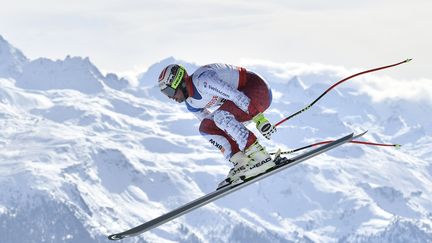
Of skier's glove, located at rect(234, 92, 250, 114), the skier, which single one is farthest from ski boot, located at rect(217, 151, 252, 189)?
skier's glove, located at rect(234, 92, 250, 114)

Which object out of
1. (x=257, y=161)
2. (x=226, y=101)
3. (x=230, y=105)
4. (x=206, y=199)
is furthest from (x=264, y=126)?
(x=206, y=199)

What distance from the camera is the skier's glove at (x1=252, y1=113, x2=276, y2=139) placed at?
52.2ft

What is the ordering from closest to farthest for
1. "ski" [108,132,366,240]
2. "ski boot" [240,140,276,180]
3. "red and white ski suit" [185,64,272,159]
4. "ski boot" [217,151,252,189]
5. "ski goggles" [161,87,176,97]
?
"ski" [108,132,366,240] < "ski goggles" [161,87,176,97] < "red and white ski suit" [185,64,272,159] < "ski boot" [240,140,276,180] < "ski boot" [217,151,252,189]

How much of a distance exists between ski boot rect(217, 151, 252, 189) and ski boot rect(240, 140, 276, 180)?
0.08 m

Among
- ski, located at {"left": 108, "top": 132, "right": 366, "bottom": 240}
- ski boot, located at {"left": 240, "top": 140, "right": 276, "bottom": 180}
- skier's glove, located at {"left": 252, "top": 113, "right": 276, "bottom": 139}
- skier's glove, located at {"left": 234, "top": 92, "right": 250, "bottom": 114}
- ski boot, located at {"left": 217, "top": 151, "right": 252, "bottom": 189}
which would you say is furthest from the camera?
ski boot, located at {"left": 217, "top": 151, "right": 252, "bottom": 189}

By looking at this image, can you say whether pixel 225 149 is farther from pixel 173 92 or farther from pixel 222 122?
pixel 173 92

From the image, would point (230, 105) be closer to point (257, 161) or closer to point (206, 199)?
point (257, 161)

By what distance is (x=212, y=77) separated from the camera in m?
15.7

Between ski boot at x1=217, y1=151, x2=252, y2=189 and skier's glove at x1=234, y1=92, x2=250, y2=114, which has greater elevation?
skier's glove at x1=234, y1=92, x2=250, y2=114

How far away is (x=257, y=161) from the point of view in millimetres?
16250

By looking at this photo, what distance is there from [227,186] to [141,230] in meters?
2.50

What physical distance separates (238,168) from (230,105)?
52.7 inches

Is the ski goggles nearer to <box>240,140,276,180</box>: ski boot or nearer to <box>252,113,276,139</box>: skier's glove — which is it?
<box>252,113,276,139</box>: skier's glove

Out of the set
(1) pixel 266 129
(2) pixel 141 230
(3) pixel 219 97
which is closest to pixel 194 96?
(3) pixel 219 97
